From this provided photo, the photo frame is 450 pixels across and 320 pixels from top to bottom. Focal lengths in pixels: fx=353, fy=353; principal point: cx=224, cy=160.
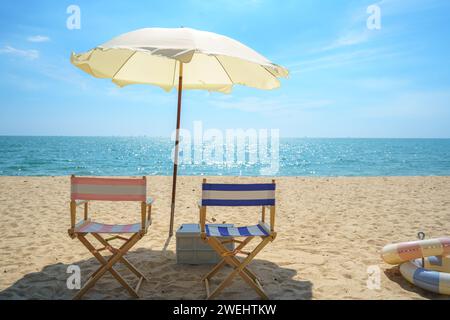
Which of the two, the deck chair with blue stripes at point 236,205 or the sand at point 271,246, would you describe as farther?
the sand at point 271,246

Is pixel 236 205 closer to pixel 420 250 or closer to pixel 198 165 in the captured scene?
pixel 420 250

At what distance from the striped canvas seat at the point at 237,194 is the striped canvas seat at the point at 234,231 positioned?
0.89 feet

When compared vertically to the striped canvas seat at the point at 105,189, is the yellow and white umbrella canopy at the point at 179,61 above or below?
above

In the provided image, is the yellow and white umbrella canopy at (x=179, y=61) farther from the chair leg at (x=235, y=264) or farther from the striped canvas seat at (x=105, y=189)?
the chair leg at (x=235, y=264)

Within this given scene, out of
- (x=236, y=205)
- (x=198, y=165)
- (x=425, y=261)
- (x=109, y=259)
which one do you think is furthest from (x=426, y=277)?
(x=198, y=165)

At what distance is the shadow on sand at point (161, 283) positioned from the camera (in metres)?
3.21

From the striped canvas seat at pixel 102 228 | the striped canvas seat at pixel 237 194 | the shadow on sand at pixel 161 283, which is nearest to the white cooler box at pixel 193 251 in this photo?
the shadow on sand at pixel 161 283

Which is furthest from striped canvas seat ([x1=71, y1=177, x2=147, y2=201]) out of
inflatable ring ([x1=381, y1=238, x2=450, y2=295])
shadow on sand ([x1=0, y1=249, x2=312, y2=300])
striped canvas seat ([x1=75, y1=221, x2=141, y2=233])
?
inflatable ring ([x1=381, y1=238, x2=450, y2=295])

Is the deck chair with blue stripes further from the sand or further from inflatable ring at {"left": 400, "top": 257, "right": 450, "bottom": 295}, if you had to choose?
inflatable ring at {"left": 400, "top": 257, "right": 450, "bottom": 295}

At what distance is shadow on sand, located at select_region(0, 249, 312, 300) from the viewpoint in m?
3.21

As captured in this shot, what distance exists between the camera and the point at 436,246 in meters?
3.51
